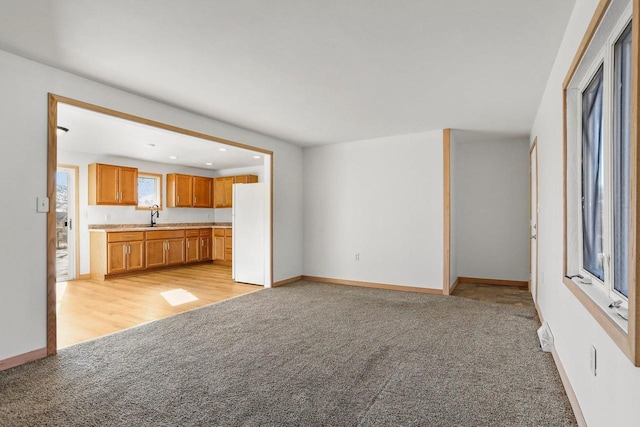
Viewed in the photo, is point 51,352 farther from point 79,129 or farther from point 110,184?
point 110,184

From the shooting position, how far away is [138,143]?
18.4ft

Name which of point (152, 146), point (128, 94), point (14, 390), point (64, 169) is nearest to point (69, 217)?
point (64, 169)

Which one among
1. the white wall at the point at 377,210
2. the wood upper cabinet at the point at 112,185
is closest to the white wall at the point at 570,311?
the white wall at the point at 377,210

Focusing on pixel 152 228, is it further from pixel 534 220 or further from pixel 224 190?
pixel 534 220

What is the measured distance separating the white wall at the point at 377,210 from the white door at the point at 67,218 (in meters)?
4.25

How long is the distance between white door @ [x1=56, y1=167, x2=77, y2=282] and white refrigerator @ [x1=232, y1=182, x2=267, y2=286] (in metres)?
3.01

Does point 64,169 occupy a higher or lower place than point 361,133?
lower

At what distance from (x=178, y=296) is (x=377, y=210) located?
3237 mm

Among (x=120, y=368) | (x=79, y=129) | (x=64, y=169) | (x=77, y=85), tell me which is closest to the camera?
(x=120, y=368)

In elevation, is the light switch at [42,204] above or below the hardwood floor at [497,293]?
above

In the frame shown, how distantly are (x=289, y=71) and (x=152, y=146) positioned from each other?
3893mm

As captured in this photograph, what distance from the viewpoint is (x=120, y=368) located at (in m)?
2.55

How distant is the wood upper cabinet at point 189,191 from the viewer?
7.89 m

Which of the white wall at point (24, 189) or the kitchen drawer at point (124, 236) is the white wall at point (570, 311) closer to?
the white wall at point (24, 189)
